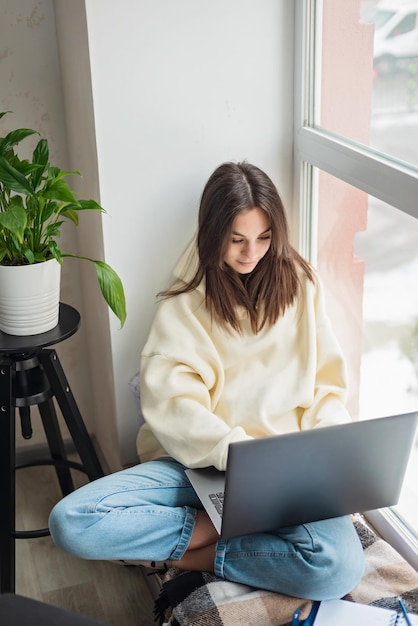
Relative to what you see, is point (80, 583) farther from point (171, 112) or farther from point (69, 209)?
point (171, 112)

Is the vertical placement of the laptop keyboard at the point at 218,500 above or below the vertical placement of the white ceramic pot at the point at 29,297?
below

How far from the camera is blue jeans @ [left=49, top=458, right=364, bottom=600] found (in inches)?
69.6

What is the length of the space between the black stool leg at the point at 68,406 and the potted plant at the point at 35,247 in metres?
0.10

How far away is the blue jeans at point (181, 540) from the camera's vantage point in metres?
1.77

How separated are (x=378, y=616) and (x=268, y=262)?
2.57 feet

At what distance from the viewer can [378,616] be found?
1672mm

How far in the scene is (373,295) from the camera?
1.98 m

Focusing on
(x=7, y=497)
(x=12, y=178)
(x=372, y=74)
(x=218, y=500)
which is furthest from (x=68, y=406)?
(x=372, y=74)

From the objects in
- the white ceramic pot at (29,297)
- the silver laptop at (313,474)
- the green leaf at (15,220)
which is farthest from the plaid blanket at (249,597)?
the green leaf at (15,220)

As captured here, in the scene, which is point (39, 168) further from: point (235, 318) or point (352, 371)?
point (352, 371)

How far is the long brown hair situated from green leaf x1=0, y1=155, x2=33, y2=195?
1.28 feet

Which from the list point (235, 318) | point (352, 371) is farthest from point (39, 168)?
point (352, 371)

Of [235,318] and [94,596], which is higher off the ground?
[235,318]

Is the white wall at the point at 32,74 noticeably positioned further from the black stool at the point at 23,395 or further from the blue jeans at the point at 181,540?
the blue jeans at the point at 181,540
